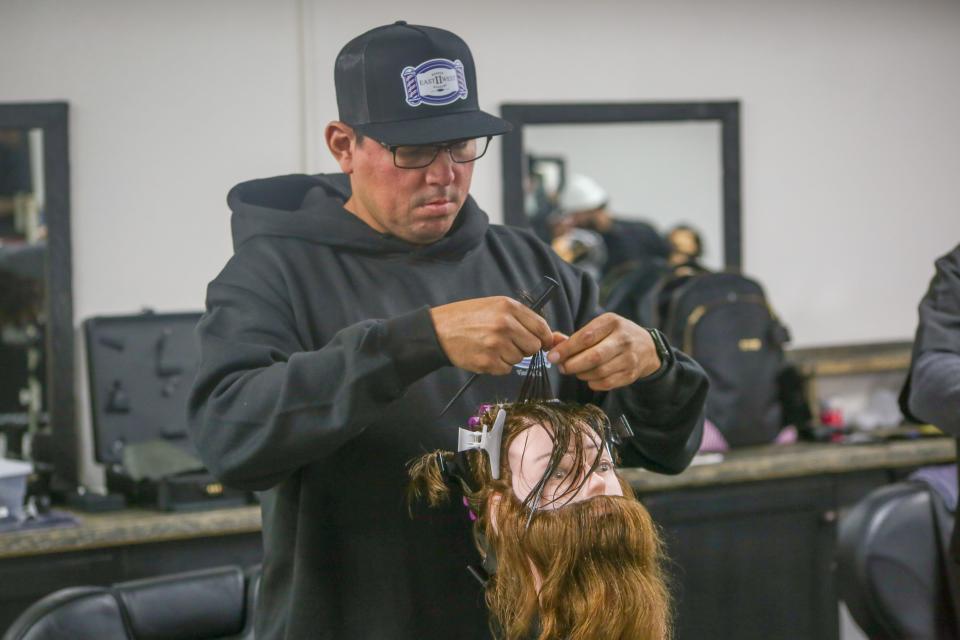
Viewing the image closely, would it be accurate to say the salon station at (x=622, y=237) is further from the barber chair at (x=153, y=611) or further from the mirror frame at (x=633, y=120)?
the barber chair at (x=153, y=611)

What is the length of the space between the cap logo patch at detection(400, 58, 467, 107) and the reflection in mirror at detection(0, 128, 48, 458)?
2.49 m

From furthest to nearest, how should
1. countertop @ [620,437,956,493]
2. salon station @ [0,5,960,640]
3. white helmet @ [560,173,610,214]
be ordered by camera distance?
white helmet @ [560,173,610,214] < countertop @ [620,437,956,493] < salon station @ [0,5,960,640]

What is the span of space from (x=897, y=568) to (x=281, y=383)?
5.20 feet

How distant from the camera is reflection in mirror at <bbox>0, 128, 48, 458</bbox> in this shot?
394 centimetres

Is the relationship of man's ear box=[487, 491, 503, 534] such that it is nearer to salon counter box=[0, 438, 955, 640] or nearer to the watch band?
the watch band

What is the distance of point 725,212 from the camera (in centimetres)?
496

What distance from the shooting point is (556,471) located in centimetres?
178

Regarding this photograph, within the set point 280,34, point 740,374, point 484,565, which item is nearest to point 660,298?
point 740,374

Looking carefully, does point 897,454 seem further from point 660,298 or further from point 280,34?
point 280,34

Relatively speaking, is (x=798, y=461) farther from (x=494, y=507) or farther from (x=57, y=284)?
(x=494, y=507)

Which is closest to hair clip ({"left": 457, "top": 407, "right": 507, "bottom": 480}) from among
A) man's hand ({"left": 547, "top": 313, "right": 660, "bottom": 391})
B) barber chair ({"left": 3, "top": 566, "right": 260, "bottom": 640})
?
man's hand ({"left": 547, "top": 313, "right": 660, "bottom": 391})

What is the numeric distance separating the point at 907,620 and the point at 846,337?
2708 millimetres

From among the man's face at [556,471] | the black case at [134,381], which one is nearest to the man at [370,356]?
the man's face at [556,471]

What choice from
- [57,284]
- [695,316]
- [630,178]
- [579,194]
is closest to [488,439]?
[57,284]
